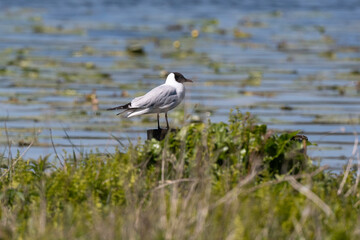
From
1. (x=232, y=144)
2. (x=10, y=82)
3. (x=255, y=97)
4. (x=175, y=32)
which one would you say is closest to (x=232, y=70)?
(x=255, y=97)

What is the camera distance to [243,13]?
3678 cm

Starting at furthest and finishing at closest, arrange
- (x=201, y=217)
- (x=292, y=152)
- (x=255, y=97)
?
1. (x=255, y=97)
2. (x=292, y=152)
3. (x=201, y=217)

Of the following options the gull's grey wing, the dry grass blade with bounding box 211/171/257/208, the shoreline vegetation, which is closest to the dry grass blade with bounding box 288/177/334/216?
the shoreline vegetation

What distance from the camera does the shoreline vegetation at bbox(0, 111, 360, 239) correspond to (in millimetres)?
4762

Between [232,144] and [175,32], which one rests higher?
[175,32]

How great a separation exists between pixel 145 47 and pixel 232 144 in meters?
17.1

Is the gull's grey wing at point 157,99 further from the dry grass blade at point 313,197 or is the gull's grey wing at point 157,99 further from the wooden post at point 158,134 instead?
the dry grass blade at point 313,197

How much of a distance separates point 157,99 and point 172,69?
38.2 ft

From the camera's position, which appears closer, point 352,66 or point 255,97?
point 255,97

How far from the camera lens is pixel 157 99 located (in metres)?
7.23

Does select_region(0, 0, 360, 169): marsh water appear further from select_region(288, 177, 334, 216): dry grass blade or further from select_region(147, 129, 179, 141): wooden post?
select_region(288, 177, 334, 216): dry grass blade

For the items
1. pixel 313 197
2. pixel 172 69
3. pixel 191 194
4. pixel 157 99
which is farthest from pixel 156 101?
pixel 172 69

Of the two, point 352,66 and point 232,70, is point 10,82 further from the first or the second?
point 352,66

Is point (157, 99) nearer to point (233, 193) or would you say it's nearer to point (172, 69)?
point (233, 193)
